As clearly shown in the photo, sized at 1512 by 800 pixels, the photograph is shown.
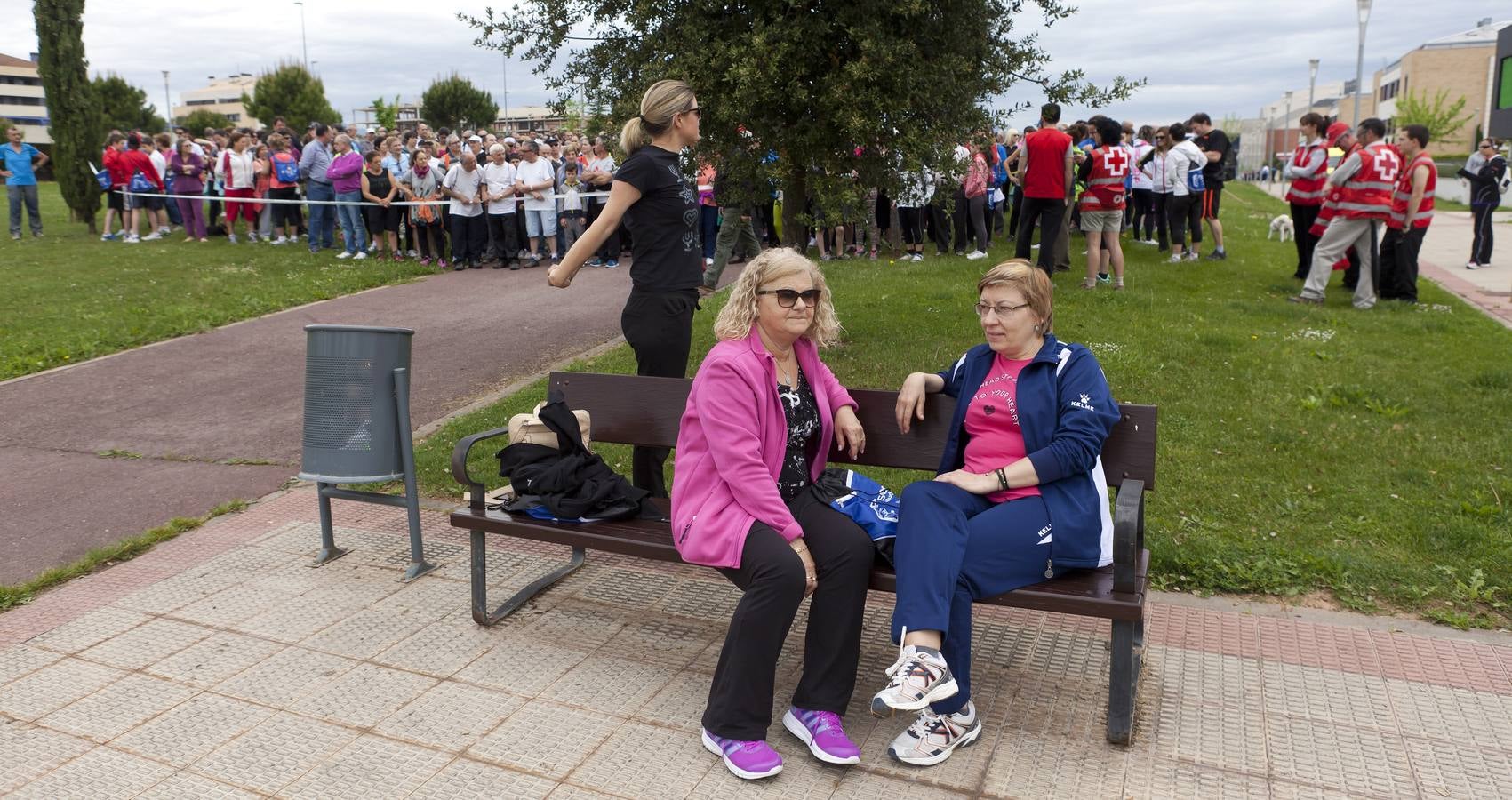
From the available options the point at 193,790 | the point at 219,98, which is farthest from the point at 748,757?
the point at 219,98

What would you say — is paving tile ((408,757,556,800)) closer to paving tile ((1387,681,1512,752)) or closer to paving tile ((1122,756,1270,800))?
paving tile ((1122,756,1270,800))

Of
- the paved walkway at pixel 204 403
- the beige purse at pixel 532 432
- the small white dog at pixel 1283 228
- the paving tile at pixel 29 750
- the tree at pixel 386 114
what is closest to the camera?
the paving tile at pixel 29 750

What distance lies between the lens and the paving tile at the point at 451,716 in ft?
11.6

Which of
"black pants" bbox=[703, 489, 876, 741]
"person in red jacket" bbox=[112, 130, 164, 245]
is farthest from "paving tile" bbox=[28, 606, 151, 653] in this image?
"person in red jacket" bbox=[112, 130, 164, 245]

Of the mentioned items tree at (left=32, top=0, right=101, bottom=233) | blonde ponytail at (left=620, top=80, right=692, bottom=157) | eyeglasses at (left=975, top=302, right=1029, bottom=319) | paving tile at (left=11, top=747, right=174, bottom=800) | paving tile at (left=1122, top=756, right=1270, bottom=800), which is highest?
tree at (left=32, top=0, right=101, bottom=233)

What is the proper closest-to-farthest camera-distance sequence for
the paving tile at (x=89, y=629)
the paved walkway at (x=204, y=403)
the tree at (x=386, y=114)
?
1. the paving tile at (x=89, y=629)
2. the paved walkway at (x=204, y=403)
3. the tree at (x=386, y=114)

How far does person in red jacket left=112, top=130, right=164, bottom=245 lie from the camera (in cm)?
1867

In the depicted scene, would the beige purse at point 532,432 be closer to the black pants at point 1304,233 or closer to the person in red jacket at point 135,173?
the black pants at point 1304,233

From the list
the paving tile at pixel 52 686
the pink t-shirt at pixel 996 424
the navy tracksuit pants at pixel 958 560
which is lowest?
the paving tile at pixel 52 686

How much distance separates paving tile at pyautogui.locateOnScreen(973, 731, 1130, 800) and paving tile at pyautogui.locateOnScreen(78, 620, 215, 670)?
296cm

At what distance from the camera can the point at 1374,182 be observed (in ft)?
34.1

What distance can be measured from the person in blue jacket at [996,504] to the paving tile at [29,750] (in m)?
2.54

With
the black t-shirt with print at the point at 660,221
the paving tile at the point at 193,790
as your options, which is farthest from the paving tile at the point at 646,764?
the black t-shirt with print at the point at 660,221

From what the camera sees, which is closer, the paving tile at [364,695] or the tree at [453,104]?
the paving tile at [364,695]
